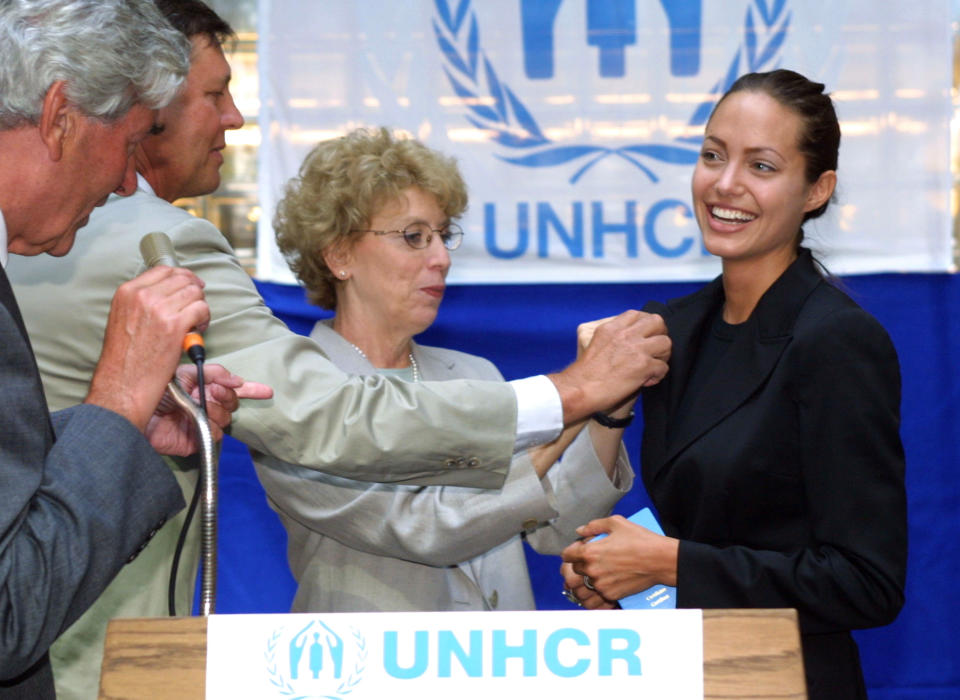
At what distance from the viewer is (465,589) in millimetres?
2236

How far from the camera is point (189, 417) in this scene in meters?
1.50

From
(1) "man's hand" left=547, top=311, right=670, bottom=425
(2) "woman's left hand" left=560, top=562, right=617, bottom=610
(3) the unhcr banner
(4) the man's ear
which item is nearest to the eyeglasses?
(3) the unhcr banner

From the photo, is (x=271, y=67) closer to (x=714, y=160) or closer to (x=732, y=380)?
(x=714, y=160)

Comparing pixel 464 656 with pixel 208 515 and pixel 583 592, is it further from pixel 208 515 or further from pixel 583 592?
pixel 583 592

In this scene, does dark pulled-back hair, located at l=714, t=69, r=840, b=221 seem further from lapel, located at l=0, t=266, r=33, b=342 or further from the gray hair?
lapel, located at l=0, t=266, r=33, b=342

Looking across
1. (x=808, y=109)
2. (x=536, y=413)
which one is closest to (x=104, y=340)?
(x=536, y=413)

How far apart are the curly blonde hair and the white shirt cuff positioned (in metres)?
0.95

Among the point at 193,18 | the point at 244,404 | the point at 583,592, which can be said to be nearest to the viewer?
the point at 244,404

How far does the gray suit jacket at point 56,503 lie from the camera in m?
1.07

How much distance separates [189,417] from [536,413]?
0.51m

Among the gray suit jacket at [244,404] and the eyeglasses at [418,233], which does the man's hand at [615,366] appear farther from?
the eyeglasses at [418,233]

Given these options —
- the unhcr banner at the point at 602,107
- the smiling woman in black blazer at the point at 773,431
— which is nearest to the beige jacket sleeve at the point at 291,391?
the smiling woman in black blazer at the point at 773,431

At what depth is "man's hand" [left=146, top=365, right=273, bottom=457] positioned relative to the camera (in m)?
1.46

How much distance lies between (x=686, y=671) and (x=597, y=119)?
225cm
